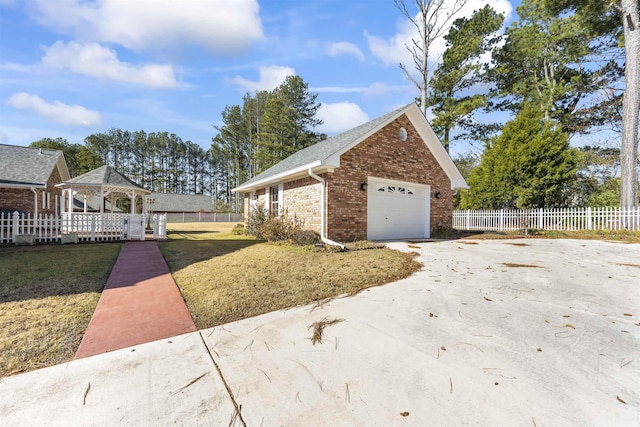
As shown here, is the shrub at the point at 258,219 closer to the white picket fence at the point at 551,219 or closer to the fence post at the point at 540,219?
the white picket fence at the point at 551,219

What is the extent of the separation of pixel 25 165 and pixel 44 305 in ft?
58.9

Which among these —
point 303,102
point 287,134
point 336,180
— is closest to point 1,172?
point 336,180

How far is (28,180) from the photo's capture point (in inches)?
563

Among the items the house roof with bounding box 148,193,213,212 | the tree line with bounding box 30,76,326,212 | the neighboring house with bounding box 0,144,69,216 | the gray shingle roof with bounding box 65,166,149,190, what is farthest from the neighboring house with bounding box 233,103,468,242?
the house roof with bounding box 148,193,213,212

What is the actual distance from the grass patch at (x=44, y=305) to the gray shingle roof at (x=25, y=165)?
10.2 m

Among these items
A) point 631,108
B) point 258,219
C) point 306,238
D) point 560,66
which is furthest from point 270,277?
point 560,66

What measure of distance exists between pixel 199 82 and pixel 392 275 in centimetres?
1221

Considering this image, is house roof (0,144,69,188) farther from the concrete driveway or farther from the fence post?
the fence post

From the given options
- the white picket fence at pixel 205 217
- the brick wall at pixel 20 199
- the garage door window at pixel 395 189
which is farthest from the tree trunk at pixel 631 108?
the white picket fence at pixel 205 217

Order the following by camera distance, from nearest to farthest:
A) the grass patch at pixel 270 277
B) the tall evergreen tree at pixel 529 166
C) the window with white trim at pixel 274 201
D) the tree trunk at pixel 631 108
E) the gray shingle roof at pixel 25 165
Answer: the grass patch at pixel 270 277
the window with white trim at pixel 274 201
the tree trunk at pixel 631 108
the gray shingle roof at pixel 25 165
the tall evergreen tree at pixel 529 166

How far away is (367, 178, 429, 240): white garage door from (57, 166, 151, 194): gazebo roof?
1230cm

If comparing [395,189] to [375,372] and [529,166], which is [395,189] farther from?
[529,166]

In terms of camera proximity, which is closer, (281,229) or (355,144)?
(355,144)

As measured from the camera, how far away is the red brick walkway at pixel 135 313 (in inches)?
115
